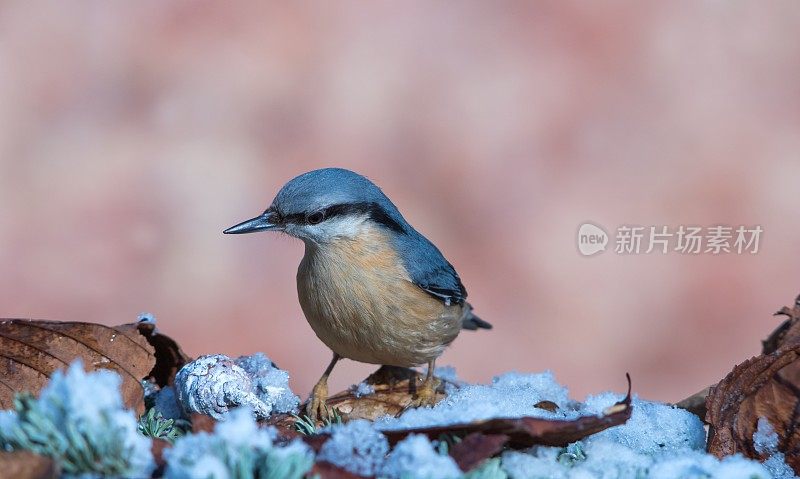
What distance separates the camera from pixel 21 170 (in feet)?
13.0

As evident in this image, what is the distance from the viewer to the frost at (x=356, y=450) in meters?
1.21

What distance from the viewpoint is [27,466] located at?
105 centimetres

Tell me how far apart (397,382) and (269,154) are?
1972 millimetres

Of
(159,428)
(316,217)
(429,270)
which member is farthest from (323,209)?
(159,428)

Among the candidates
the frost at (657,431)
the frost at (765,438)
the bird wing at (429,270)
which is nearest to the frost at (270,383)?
the frost at (657,431)

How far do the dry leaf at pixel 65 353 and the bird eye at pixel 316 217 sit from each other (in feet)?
2.59

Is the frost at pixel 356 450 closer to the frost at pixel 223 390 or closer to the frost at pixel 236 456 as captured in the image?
the frost at pixel 236 456

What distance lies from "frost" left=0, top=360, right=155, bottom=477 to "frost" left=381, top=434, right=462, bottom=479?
0.34m

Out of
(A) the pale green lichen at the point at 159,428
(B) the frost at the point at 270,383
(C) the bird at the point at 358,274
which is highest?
(C) the bird at the point at 358,274

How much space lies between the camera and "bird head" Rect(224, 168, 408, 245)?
7.98 feet

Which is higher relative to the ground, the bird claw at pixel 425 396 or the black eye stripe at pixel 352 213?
the black eye stripe at pixel 352 213

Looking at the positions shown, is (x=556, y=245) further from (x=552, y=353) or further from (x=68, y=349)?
(x=68, y=349)

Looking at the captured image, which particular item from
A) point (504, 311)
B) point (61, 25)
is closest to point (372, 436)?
point (504, 311)

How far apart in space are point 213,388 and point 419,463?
2.12 feet
